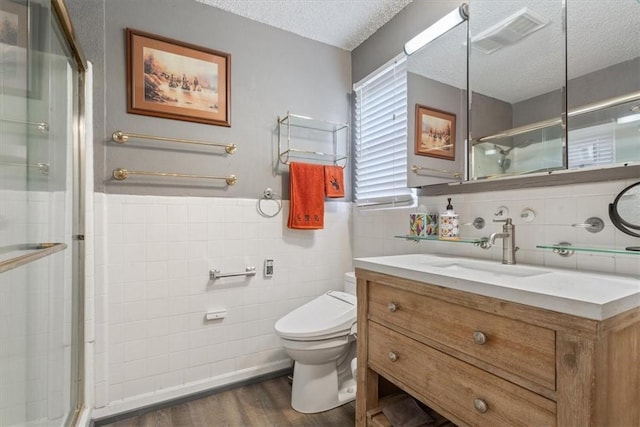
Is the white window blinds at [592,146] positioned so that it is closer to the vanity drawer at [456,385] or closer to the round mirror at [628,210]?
the round mirror at [628,210]

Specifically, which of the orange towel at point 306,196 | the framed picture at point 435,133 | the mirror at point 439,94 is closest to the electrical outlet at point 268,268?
the orange towel at point 306,196

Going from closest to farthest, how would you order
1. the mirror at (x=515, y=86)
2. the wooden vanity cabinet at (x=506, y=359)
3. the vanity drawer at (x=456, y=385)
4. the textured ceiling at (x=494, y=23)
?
the wooden vanity cabinet at (x=506, y=359) → the vanity drawer at (x=456, y=385) → the textured ceiling at (x=494, y=23) → the mirror at (x=515, y=86)

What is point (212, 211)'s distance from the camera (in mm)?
1882

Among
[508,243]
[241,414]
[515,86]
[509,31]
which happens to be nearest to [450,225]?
[508,243]

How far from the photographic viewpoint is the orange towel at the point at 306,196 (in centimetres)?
204

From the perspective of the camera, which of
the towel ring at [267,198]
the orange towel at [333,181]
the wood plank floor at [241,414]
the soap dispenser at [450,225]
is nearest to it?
the soap dispenser at [450,225]

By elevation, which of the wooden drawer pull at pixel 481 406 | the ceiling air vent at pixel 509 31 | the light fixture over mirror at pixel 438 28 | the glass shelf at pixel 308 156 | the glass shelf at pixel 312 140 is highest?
the light fixture over mirror at pixel 438 28

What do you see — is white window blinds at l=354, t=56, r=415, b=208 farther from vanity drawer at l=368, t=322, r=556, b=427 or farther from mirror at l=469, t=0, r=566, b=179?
vanity drawer at l=368, t=322, r=556, b=427

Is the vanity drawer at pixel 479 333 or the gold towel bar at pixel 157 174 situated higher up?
the gold towel bar at pixel 157 174

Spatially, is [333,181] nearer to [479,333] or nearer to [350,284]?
[350,284]

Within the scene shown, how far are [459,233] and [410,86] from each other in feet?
3.08

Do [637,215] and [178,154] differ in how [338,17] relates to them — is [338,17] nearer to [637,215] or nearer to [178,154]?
[178,154]

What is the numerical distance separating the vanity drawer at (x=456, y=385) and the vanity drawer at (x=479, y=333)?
5 centimetres

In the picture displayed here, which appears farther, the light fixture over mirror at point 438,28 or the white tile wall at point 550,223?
the light fixture over mirror at point 438,28
